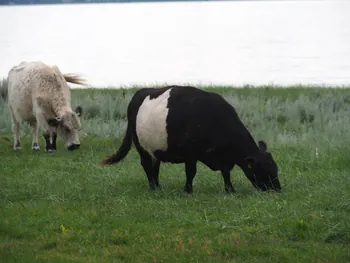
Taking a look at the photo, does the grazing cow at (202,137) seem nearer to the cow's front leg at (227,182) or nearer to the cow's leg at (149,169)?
the cow's front leg at (227,182)

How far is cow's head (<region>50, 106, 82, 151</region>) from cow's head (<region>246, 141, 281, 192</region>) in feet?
16.8

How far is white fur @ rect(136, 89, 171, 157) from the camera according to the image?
33.9 ft

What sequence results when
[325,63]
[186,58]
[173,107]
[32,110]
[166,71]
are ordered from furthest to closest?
[186,58] → [325,63] → [166,71] → [32,110] → [173,107]

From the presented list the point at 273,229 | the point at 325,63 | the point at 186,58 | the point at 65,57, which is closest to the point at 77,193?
the point at 273,229

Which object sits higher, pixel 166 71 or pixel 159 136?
pixel 159 136

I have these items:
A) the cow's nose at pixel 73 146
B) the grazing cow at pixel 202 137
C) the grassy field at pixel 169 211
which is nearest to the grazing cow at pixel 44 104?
the cow's nose at pixel 73 146

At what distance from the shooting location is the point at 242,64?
48.4 metres

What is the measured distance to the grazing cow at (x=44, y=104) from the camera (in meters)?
14.4

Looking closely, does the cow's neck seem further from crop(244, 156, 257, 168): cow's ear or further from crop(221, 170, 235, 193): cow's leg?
crop(244, 156, 257, 168): cow's ear

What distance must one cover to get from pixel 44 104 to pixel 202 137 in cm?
547

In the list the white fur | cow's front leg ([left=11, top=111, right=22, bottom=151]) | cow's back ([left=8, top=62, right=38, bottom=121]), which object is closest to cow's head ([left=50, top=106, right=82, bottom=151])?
cow's back ([left=8, top=62, right=38, bottom=121])

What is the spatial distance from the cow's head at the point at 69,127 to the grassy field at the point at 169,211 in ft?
0.85

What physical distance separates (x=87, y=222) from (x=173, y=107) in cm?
216

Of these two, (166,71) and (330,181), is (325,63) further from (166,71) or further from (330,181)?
(330,181)
